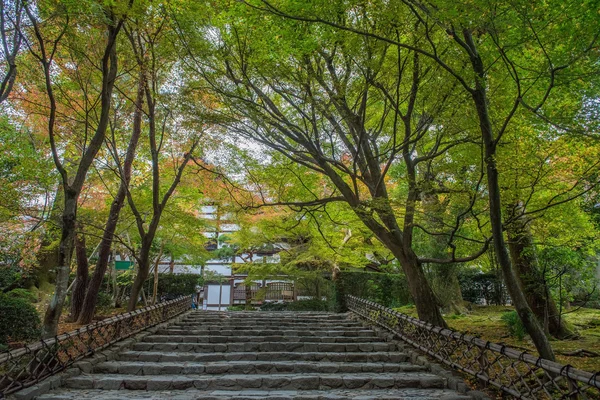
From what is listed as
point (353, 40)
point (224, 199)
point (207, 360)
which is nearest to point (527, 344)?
point (207, 360)

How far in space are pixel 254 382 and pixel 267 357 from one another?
124 cm

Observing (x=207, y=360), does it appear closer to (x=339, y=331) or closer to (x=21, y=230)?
(x=339, y=331)

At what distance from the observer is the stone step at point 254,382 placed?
514 cm

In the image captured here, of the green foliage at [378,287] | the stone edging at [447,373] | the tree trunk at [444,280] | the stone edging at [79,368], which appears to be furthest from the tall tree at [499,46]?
the green foliage at [378,287]

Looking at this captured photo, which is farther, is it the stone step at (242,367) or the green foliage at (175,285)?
the green foliage at (175,285)

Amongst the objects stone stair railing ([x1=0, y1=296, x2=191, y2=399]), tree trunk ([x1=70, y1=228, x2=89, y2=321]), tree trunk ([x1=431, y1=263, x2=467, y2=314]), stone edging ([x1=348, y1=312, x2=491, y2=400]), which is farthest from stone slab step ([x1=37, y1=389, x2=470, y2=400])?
tree trunk ([x1=431, y1=263, x2=467, y2=314])

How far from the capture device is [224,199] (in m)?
10.9

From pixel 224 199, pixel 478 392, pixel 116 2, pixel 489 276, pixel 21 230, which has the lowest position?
pixel 478 392

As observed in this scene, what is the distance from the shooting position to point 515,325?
8.04 meters

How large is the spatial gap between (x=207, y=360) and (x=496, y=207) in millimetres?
5240

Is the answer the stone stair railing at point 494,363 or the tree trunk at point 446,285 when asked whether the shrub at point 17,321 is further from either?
the tree trunk at point 446,285

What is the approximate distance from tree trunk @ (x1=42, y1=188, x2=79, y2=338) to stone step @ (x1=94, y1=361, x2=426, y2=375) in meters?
0.95

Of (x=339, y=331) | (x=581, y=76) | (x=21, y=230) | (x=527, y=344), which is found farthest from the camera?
(x=21, y=230)

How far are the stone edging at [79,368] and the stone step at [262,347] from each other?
39cm
